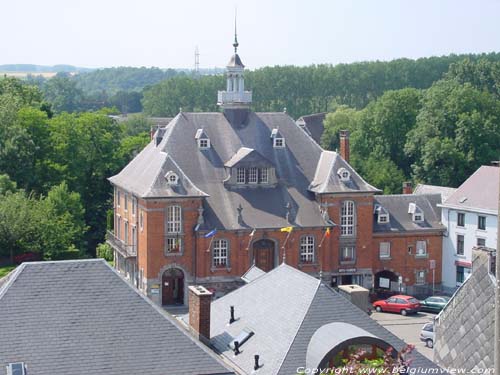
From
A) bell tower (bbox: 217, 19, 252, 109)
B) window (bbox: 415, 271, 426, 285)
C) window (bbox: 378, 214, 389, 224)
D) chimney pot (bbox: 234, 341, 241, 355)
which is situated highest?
bell tower (bbox: 217, 19, 252, 109)

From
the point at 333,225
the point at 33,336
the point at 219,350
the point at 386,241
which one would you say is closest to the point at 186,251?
the point at 333,225

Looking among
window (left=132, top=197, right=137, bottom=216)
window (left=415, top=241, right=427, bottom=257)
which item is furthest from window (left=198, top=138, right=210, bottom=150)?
window (left=415, top=241, right=427, bottom=257)

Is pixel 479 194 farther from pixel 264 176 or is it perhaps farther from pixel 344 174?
pixel 264 176

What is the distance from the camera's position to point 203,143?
59469 millimetres

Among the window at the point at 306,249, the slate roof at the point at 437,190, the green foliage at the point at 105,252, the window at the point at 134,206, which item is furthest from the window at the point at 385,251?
the green foliage at the point at 105,252

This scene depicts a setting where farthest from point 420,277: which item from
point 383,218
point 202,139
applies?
point 202,139

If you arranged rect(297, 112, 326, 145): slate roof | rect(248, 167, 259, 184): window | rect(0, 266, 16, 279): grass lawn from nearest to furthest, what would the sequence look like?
rect(0, 266, 16, 279): grass lawn < rect(248, 167, 259, 184): window < rect(297, 112, 326, 145): slate roof

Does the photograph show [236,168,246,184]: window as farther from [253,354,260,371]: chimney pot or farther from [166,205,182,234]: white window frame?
[253,354,260,371]: chimney pot

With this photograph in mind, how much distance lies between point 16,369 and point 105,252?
1770 inches

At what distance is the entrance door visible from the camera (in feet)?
188

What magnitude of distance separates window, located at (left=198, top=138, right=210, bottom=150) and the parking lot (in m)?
14.4

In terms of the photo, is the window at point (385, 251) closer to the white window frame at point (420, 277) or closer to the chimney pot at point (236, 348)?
the white window frame at point (420, 277)

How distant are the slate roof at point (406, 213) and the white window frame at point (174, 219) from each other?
41.2ft

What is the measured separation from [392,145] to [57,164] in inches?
1250
